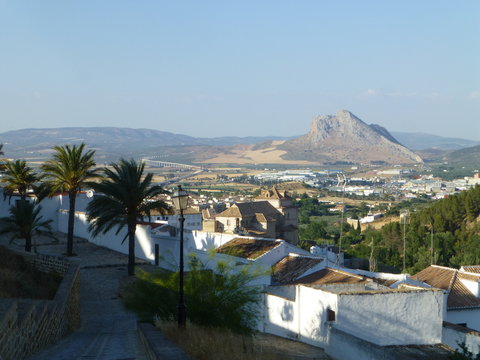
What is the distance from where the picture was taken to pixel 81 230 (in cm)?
3061

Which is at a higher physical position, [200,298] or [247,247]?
[200,298]

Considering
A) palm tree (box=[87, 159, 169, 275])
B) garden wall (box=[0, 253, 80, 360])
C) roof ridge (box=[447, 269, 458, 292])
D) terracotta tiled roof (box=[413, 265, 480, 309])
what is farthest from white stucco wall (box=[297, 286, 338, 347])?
palm tree (box=[87, 159, 169, 275])

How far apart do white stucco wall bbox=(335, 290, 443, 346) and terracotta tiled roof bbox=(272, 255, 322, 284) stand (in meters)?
4.46

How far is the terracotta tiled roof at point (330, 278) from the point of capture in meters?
18.6

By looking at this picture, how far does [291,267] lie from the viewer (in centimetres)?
2105

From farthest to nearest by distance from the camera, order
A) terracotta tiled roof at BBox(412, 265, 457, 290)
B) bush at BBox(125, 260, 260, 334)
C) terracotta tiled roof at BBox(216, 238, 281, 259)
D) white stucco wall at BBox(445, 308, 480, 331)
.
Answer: terracotta tiled roof at BBox(412, 265, 457, 290) → terracotta tiled roof at BBox(216, 238, 281, 259) → white stucco wall at BBox(445, 308, 480, 331) → bush at BBox(125, 260, 260, 334)

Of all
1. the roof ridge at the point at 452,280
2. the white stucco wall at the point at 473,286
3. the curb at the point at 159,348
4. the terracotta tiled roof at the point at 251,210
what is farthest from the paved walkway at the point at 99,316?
the terracotta tiled roof at the point at 251,210

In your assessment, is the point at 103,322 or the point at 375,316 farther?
the point at 375,316

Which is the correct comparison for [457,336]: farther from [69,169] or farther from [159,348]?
[69,169]

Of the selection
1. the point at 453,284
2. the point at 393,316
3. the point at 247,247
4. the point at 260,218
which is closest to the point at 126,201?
the point at 247,247

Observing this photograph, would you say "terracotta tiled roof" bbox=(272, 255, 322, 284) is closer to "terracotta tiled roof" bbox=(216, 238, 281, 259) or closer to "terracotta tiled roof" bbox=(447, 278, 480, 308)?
"terracotta tiled roof" bbox=(216, 238, 281, 259)

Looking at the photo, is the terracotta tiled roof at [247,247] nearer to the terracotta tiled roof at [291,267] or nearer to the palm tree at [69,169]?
the terracotta tiled roof at [291,267]

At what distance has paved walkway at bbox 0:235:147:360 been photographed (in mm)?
9133

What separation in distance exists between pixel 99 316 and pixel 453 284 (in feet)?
38.7
